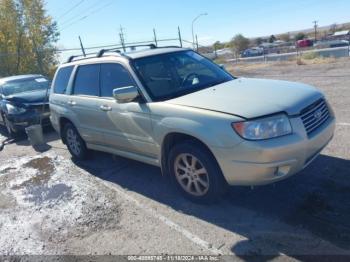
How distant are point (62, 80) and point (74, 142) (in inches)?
45.7

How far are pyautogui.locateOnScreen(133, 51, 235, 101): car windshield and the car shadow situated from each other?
133 centimetres

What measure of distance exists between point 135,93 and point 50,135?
5595 millimetres

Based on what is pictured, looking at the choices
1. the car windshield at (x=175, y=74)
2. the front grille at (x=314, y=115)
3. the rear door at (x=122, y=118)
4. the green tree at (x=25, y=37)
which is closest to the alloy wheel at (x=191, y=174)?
the rear door at (x=122, y=118)

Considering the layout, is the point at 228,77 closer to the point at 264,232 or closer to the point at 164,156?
the point at 164,156

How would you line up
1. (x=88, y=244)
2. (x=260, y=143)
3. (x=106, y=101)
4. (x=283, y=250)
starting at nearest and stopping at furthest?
(x=283, y=250)
(x=260, y=143)
(x=88, y=244)
(x=106, y=101)

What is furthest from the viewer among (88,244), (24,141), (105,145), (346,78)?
(346,78)

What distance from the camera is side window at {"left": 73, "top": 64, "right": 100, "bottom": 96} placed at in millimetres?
5332

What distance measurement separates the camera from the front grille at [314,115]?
3.62m

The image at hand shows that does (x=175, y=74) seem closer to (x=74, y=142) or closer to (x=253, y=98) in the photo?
(x=253, y=98)

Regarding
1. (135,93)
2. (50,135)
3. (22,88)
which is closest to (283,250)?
(135,93)

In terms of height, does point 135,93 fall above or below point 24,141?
above

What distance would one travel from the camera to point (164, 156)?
4.34 m

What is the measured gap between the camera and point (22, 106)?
9102 millimetres

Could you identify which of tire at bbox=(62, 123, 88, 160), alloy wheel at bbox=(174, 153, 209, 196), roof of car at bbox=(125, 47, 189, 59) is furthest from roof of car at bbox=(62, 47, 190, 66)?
alloy wheel at bbox=(174, 153, 209, 196)
